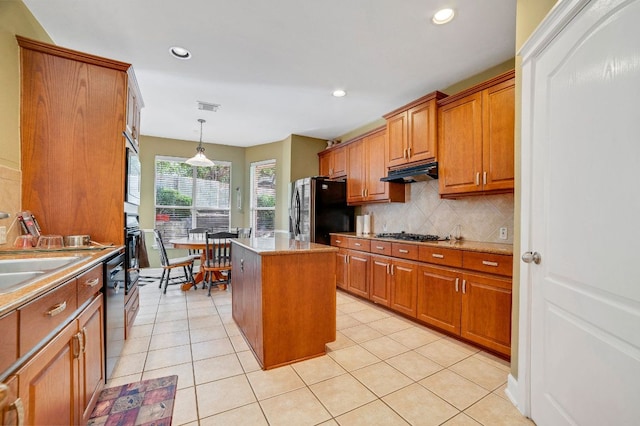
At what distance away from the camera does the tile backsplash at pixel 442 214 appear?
8.87ft

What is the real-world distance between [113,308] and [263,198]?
425 centimetres

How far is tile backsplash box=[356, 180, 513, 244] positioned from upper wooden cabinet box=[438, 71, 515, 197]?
267 millimetres

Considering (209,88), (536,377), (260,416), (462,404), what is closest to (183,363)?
(260,416)

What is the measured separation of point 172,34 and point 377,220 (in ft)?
11.0

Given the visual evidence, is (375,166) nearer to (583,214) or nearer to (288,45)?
(288,45)

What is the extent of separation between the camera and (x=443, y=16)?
6.77 ft

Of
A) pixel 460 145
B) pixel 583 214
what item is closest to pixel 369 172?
pixel 460 145

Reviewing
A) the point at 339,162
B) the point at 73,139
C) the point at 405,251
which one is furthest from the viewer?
the point at 339,162

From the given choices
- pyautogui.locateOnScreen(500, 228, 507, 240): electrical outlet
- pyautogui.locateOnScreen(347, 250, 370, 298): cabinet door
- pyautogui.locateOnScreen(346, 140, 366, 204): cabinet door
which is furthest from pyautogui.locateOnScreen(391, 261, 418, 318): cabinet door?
pyautogui.locateOnScreen(346, 140, 366, 204): cabinet door

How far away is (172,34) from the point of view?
2.30 meters

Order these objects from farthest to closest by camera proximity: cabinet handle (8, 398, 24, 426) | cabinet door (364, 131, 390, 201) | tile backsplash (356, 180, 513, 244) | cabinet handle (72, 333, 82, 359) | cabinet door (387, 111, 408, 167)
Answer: cabinet door (364, 131, 390, 201) < cabinet door (387, 111, 408, 167) < tile backsplash (356, 180, 513, 244) < cabinet handle (72, 333, 82, 359) < cabinet handle (8, 398, 24, 426)

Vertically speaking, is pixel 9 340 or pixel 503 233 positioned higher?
pixel 503 233

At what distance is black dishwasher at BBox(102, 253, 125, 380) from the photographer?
1680 mm

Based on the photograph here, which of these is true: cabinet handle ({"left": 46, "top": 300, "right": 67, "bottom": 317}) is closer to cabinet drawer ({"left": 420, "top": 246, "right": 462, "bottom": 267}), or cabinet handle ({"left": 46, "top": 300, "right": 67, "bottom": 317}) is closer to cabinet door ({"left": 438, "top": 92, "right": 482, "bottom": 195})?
cabinet drawer ({"left": 420, "top": 246, "right": 462, "bottom": 267})
